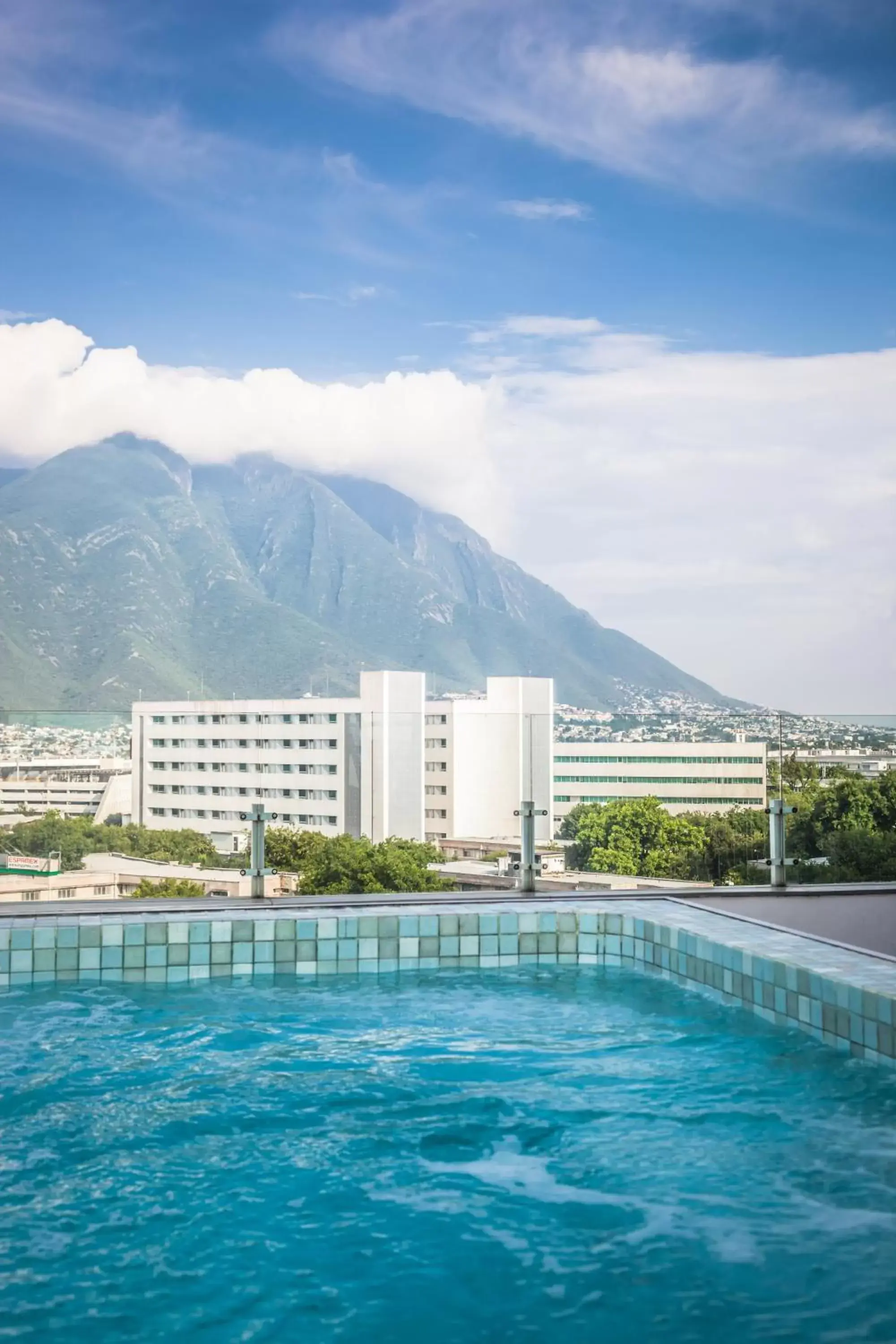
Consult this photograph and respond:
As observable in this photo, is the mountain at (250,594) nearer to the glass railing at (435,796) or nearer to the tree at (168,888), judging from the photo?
the glass railing at (435,796)

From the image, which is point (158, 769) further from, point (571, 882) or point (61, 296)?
point (61, 296)

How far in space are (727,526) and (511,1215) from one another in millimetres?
70453

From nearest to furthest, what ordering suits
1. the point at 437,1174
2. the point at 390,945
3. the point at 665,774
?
the point at 437,1174 < the point at 390,945 < the point at 665,774

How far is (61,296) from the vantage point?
212 ft

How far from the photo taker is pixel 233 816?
17.6ft

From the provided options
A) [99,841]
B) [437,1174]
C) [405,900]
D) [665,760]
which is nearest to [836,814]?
[665,760]

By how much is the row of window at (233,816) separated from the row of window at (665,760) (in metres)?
1.25

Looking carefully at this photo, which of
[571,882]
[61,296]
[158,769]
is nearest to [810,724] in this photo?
[571,882]

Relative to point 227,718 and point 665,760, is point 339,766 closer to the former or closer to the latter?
point 227,718

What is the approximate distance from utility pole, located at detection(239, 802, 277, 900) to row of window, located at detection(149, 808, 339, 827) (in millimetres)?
194

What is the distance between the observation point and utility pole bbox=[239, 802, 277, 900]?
5094 mm

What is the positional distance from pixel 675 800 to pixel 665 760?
20.2 inches

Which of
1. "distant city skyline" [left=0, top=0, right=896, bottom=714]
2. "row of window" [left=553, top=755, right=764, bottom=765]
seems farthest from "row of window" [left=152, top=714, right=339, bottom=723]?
"distant city skyline" [left=0, top=0, right=896, bottom=714]

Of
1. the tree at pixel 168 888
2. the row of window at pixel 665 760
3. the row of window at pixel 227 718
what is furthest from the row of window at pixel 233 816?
the row of window at pixel 665 760
